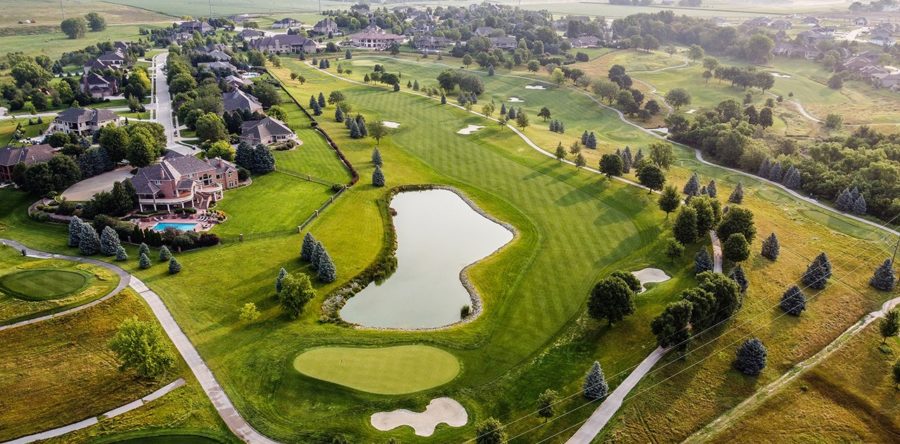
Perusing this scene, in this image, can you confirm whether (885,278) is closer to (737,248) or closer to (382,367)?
(737,248)

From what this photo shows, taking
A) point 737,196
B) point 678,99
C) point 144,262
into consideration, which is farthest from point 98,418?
point 678,99

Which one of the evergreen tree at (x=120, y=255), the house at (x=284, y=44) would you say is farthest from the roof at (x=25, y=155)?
the house at (x=284, y=44)

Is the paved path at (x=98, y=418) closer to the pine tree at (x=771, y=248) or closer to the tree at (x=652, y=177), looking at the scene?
the pine tree at (x=771, y=248)

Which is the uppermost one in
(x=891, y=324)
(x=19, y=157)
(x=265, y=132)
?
(x=265, y=132)

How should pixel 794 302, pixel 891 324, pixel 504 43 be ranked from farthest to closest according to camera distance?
1. pixel 504 43
2. pixel 794 302
3. pixel 891 324

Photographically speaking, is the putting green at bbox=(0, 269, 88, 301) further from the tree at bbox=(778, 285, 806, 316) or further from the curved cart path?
the tree at bbox=(778, 285, 806, 316)

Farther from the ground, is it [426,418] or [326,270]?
[326,270]
